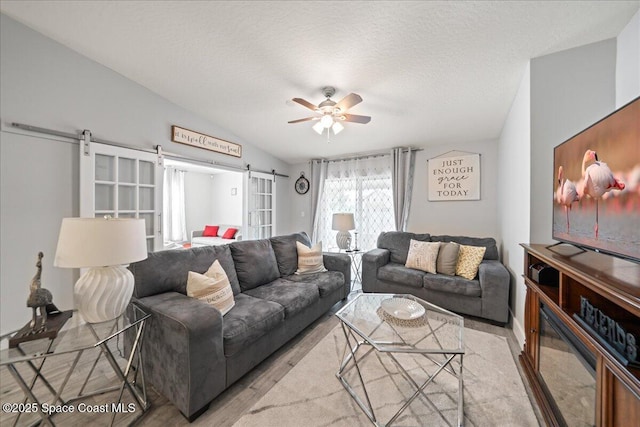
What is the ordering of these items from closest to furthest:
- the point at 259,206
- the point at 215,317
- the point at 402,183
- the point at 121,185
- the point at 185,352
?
1. the point at 185,352
2. the point at 215,317
3. the point at 121,185
4. the point at 402,183
5. the point at 259,206

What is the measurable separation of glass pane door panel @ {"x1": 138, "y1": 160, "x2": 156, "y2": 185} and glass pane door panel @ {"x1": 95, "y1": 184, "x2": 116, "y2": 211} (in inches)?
12.8

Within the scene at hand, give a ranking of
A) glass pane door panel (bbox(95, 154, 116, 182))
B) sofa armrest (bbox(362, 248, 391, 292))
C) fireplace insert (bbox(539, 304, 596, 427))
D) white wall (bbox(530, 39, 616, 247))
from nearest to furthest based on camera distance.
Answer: fireplace insert (bbox(539, 304, 596, 427)) → white wall (bbox(530, 39, 616, 247)) → glass pane door panel (bbox(95, 154, 116, 182)) → sofa armrest (bbox(362, 248, 391, 292))

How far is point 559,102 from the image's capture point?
6.27 ft

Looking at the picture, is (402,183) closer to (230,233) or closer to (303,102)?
(303,102)

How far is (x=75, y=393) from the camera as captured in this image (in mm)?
1573

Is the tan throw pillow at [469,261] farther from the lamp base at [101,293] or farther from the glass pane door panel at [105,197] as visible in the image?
the glass pane door panel at [105,197]

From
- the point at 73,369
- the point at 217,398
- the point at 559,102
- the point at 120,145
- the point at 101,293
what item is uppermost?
the point at 559,102

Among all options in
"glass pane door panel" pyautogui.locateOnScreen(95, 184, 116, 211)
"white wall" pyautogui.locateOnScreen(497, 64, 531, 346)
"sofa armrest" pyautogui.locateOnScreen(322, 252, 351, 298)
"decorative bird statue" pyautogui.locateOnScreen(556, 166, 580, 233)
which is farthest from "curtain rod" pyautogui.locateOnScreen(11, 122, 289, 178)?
"decorative bird statue" pyautogui.locateOnScreen(556, 166, 580, 233)

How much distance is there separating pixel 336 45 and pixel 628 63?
2014 mm

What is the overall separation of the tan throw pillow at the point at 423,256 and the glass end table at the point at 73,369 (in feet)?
9.38

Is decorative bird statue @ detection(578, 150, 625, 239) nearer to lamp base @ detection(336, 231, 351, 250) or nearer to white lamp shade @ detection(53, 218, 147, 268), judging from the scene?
white lamp shade @ detection(53, 218, 147, 268)

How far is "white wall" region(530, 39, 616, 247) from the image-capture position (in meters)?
1.80

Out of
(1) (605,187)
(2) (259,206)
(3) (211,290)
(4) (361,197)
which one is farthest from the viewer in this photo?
(2) (259,206)

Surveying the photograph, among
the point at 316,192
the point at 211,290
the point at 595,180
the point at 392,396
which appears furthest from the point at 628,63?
the point at 316,192
